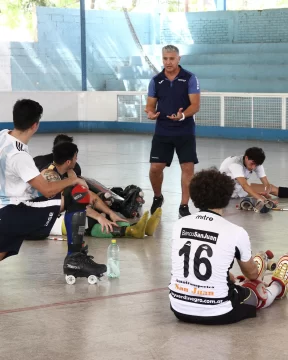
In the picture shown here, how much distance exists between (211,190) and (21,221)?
156 cm

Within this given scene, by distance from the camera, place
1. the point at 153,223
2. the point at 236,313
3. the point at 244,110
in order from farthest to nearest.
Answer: the point at 244,110 → the point at 153,223 → the point at 236,313

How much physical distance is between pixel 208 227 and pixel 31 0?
2116cm

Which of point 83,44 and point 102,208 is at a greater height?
point 83,44

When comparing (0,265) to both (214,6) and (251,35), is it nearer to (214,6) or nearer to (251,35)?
(251,35)

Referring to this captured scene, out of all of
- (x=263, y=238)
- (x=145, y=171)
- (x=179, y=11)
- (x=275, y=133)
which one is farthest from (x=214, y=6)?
(x=263, y=238)

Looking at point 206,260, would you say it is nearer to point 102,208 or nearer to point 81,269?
point 81,269

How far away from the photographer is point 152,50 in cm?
2692

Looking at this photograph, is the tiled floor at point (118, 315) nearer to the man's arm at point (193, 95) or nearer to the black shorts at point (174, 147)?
the black shorts at point (174, 147)

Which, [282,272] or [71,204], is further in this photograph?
[71,204]

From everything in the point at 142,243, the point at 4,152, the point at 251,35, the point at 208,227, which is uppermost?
the point at 251,35

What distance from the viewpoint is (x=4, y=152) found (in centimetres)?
560

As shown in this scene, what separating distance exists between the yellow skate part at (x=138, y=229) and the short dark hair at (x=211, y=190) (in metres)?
2.76

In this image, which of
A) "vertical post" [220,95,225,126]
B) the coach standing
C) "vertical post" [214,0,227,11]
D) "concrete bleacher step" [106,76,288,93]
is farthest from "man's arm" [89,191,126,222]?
"vertical post" [214,0,227,11]

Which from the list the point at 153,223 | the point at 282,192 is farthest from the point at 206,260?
the point at 282,192
